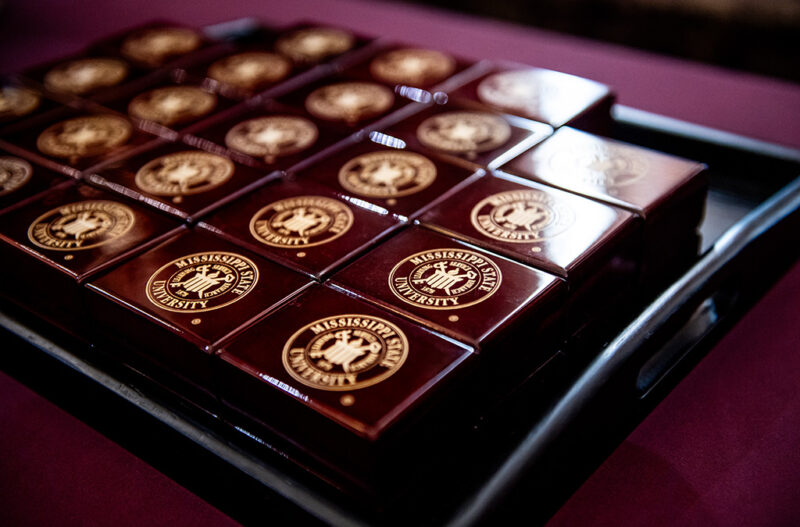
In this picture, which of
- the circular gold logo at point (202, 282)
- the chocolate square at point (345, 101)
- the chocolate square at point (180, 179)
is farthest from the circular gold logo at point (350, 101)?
the circular gold logo at point (202, 282)

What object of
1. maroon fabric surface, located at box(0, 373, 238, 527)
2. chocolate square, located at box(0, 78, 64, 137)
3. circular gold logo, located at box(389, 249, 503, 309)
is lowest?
maroon fabric surface, located at box(0, 373, 238, 527)

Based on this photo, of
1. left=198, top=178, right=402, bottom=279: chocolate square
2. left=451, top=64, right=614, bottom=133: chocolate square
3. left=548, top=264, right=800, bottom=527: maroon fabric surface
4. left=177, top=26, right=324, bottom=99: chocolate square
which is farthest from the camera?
left=177, top=26, right=324, bottom=99: chocolate square

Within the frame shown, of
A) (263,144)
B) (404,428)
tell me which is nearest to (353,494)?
(404,428)

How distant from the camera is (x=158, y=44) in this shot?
155cm

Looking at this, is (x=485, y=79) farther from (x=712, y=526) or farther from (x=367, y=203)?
(x=712, y=526)

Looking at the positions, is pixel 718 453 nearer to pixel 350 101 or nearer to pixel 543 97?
pixel 543 97

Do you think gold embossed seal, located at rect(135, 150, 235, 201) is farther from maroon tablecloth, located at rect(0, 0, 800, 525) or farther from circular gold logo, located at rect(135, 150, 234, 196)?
maroon tablecloth, located at rect(0, 0, 800, 525)

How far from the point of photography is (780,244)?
3.56 ft

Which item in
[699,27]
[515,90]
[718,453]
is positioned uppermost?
[515,90]

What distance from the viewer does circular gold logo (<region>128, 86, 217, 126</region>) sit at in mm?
1269

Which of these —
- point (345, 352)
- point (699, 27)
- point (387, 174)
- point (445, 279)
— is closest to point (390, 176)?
point (387, 174)

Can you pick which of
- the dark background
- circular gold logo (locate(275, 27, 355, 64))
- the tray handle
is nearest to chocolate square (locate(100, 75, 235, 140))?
circular gold logo (locate(275, 27, 355, 64))

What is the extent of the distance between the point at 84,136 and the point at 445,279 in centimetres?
67

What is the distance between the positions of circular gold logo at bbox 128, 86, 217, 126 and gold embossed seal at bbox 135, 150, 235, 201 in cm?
14
